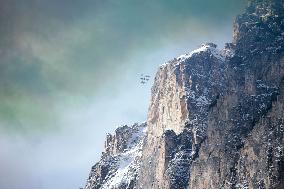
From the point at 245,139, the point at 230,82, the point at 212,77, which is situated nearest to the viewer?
the point at 245,139

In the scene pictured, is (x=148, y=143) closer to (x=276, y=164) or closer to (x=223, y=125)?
(x=223, y=125)

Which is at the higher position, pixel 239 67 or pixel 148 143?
pixel 239 67

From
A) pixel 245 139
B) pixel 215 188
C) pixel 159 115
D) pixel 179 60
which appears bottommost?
pixel 215 188

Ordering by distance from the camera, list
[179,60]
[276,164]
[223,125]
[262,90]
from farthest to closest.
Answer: [179,60], [262,90], [223,125], [276,164]

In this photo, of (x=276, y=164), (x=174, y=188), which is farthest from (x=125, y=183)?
(x=276, y=164)

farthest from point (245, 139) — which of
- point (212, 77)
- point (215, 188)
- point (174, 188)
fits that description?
point (212, 77)

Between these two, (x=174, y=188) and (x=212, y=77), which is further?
(x=212, y=77)

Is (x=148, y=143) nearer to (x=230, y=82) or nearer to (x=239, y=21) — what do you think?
(x=230, y=82)
